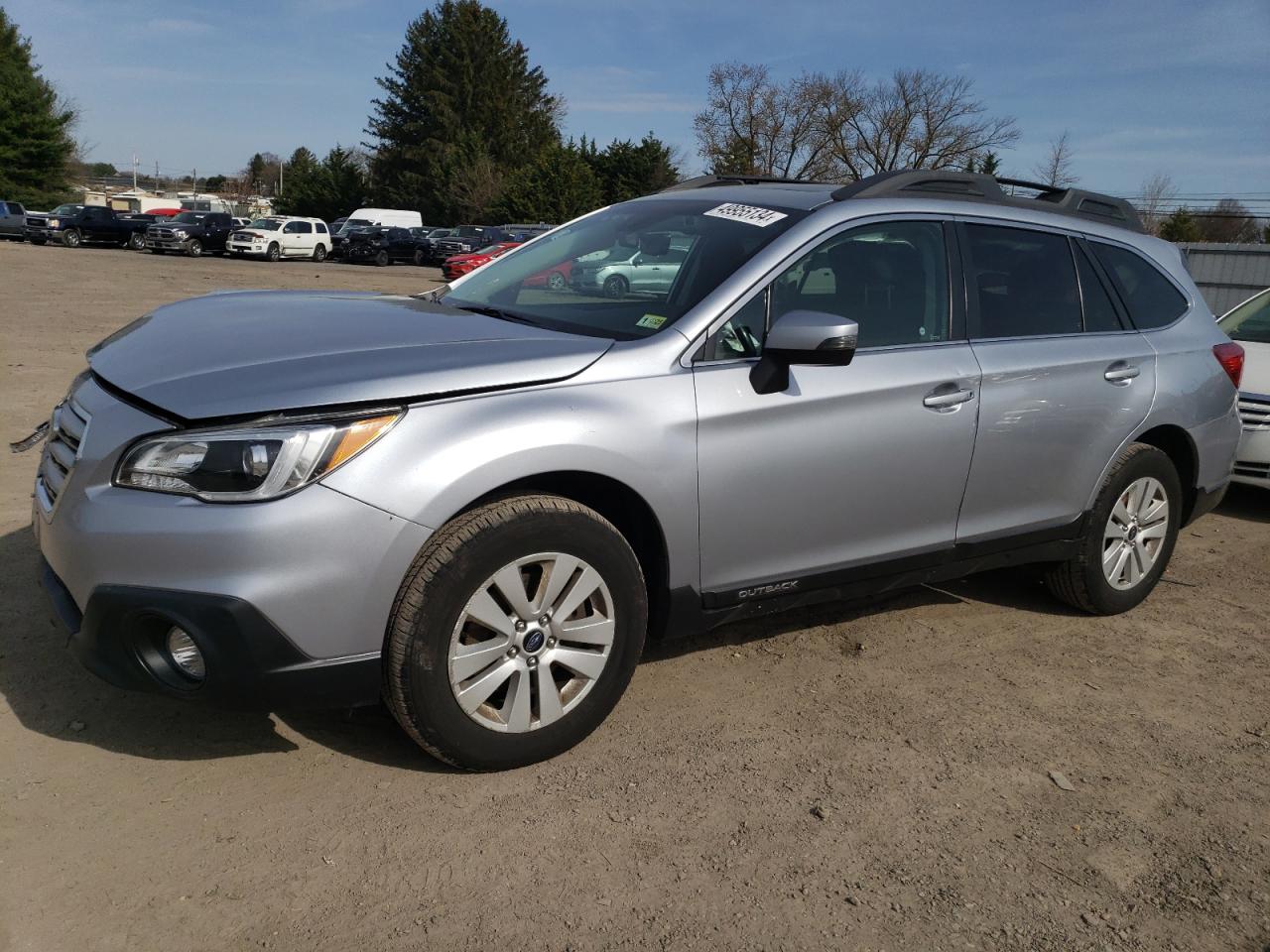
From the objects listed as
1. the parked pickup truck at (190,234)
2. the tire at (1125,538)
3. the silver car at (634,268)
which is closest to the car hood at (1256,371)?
the tire at (1125,538)

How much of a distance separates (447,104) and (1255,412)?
7111cm

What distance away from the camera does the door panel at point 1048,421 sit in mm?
4066

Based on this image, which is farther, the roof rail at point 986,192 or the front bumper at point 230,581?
the roof rail at point 986,192

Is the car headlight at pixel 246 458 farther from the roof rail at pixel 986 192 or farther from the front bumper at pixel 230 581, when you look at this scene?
the roof rail at pixel 986 192

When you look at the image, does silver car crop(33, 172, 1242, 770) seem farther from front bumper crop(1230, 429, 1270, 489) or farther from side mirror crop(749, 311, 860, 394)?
front bumper crop(1230, 429, 1270, 489)

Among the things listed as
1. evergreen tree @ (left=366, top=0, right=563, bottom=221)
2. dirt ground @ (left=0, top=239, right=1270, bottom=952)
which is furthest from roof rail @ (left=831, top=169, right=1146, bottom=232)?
evergreen tree @ (left=366, top=0, right=563, bottom=221)

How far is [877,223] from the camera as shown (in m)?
3.89

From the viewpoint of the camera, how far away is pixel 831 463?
3.60 metres

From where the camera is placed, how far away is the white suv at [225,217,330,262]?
36312 mm

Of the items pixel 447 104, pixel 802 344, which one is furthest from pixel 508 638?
pixel 447 104

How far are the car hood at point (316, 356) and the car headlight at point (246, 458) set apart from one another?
6cm

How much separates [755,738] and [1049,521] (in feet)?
5.70

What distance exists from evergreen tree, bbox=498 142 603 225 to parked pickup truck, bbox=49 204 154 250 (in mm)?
24033

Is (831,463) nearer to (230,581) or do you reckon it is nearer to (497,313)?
(497,313)
